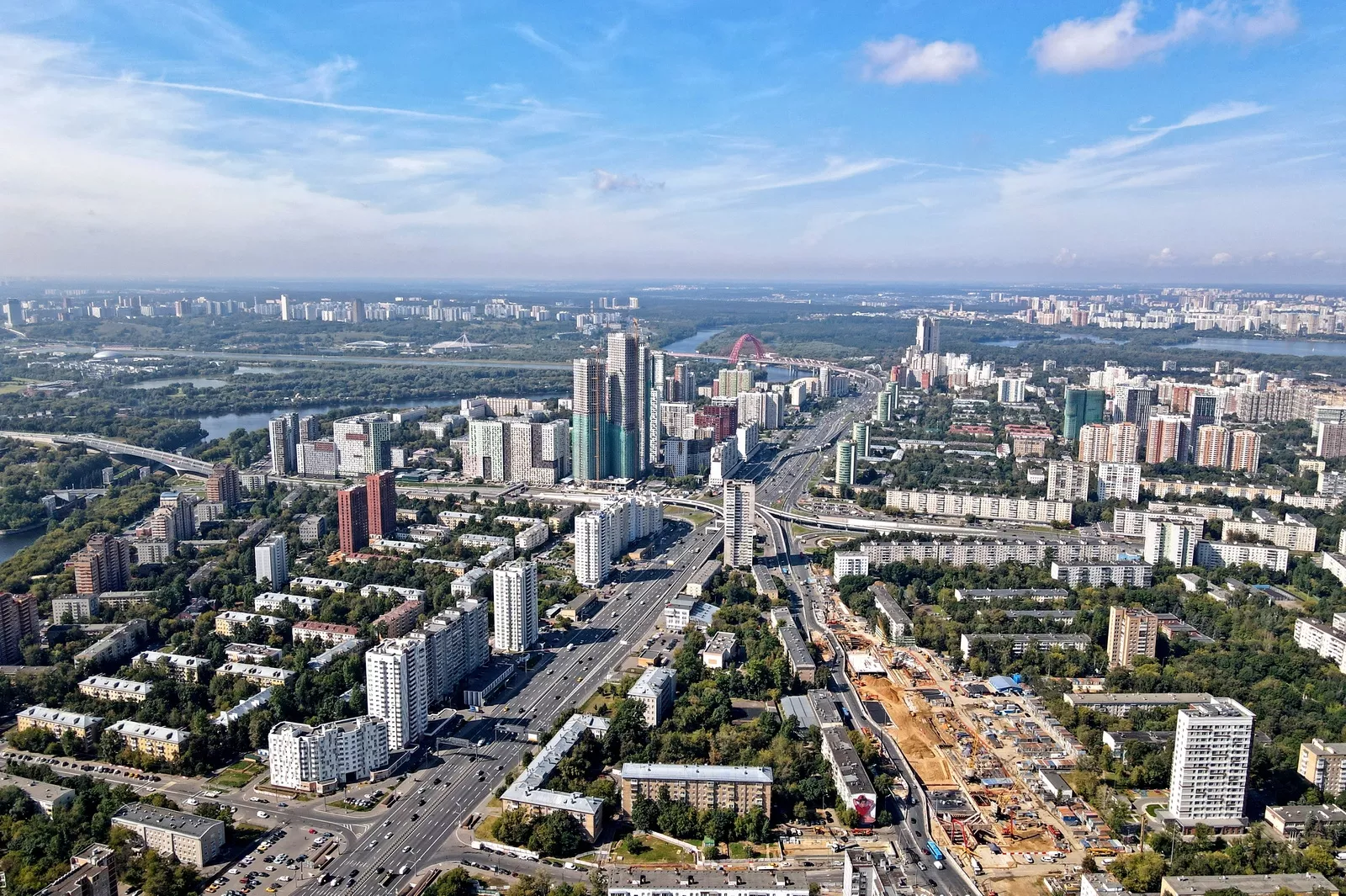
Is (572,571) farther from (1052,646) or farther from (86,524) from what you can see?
(86,524)

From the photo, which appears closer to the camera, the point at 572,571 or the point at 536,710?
the point at 536,710

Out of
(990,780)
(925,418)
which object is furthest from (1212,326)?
(990,780)

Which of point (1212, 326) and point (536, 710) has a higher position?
point (1212, 326)

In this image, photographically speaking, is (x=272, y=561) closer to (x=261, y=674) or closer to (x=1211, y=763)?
(x=261, y=674)

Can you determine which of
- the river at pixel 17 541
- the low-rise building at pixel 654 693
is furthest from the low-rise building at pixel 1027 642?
the river at pixel 17 541

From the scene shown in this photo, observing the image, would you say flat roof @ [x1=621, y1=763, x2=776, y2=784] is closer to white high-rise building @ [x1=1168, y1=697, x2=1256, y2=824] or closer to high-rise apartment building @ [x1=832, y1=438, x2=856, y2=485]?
white high-rise building @ [x1=1168, y1=697, x2=1256, y2=824]

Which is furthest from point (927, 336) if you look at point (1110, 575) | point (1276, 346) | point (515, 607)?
point (515, 607)

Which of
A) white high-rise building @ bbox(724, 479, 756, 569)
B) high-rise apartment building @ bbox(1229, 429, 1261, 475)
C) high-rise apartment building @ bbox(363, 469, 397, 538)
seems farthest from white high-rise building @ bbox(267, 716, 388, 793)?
high-rise apartment building @ bbox(1229, 429, 1261, 475)
